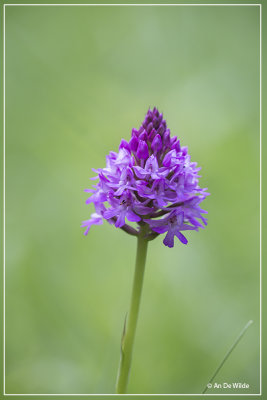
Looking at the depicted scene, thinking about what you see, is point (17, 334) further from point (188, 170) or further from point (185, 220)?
point (188, 170)

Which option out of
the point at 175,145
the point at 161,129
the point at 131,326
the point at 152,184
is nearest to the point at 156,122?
the point at 161,129

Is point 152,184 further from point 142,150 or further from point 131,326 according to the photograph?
point 131,326

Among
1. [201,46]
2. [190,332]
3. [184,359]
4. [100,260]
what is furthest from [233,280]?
[201,46]

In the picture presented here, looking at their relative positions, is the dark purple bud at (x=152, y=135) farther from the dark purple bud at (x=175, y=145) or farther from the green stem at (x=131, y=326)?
the green stem at (x=131, y=326)

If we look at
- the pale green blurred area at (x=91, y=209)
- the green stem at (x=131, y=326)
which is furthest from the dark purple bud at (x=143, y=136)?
the pale green blurred area at (x=91, y=209)

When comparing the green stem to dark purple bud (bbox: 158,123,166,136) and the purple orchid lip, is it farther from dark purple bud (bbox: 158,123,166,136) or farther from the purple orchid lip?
dark purple bud (bbox: 158,123,166,136)

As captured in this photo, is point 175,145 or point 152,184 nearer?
point 152,184

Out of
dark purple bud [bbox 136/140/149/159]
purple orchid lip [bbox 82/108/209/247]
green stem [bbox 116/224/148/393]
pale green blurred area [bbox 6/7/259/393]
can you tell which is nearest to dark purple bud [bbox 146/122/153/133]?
purple orchid lip [bbox 82/108/209/247]
